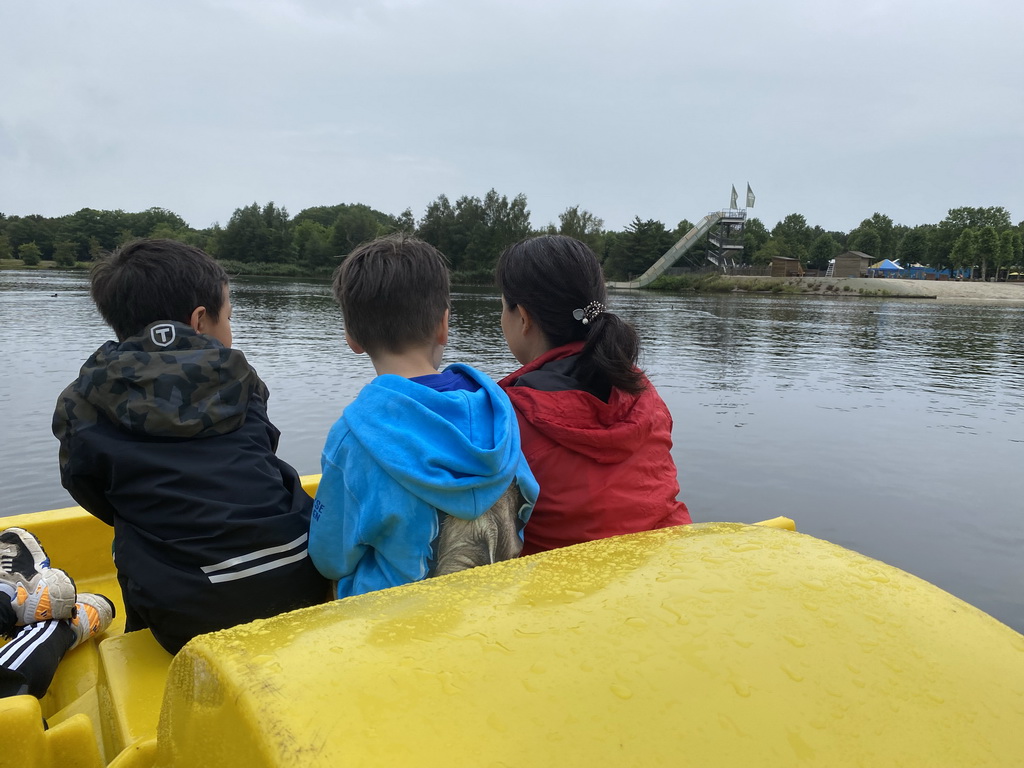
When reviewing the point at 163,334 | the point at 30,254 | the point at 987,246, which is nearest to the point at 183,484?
the point at 163,334

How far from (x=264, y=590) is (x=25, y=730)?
528 mm

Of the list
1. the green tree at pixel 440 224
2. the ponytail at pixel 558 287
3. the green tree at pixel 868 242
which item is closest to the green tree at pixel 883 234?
the green tree at pixel 868 242

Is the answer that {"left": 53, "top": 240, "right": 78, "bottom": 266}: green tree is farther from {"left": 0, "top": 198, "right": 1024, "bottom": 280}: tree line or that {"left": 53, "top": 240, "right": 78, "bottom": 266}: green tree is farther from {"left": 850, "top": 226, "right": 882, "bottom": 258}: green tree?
{"left": 850, "top": 226, "right": 882, "bottom": 258}: green tree

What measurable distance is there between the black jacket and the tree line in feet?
223

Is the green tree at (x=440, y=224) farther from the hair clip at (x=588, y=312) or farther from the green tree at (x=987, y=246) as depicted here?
the hair clip at (x=588, y=312)

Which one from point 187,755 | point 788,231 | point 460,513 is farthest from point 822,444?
point 788,231

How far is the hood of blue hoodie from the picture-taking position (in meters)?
1.46

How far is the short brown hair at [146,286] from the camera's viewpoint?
77.3 inches

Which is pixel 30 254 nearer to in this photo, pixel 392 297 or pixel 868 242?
pixel 392 297

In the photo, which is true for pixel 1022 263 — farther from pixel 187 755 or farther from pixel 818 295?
pixel 187 755

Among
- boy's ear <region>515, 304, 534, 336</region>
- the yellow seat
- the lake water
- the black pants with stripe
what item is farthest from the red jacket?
the lake water

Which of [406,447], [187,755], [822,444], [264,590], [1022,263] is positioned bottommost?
[822,444]

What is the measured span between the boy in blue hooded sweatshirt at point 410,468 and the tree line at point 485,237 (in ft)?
223

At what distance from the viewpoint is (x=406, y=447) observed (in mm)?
1466
